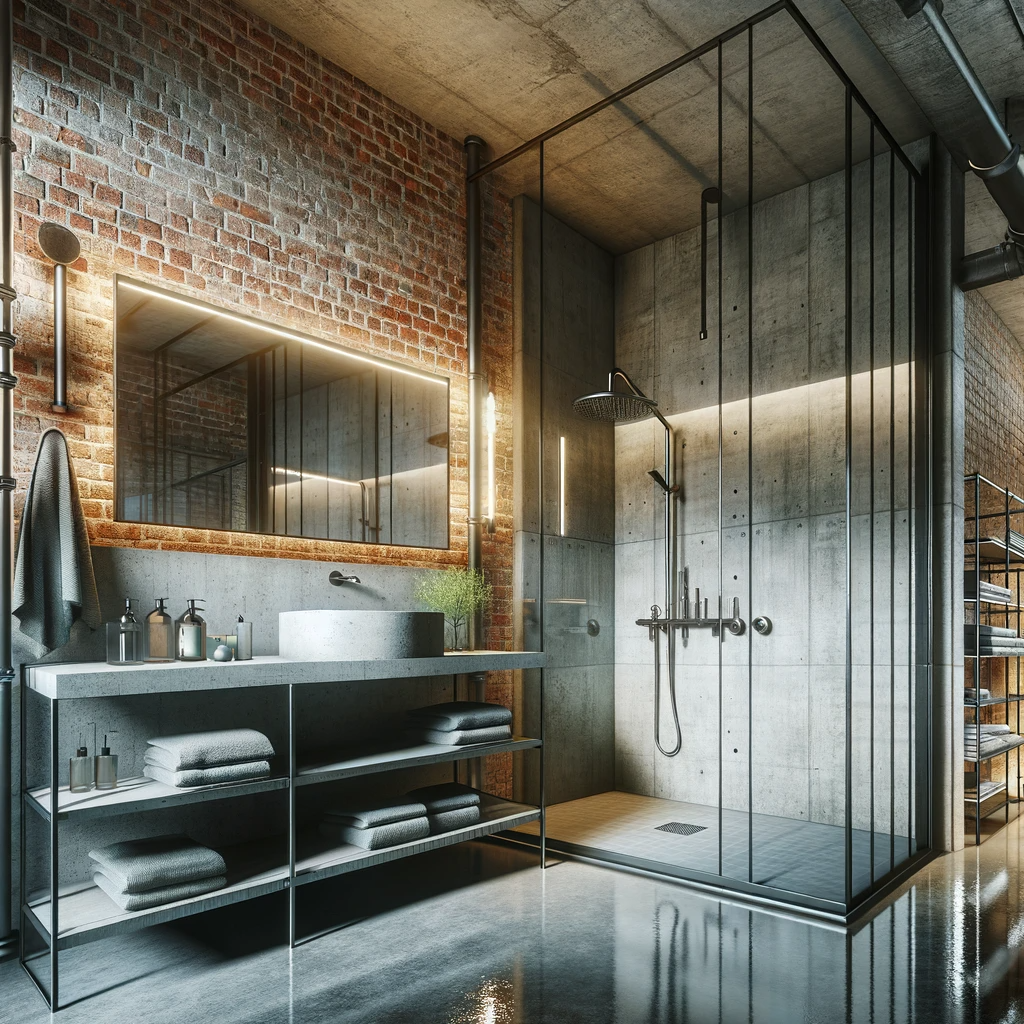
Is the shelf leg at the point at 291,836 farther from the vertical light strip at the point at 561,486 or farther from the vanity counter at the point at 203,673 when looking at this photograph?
the vertical light strip at the point at 561,486

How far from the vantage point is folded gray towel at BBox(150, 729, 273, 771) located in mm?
2744

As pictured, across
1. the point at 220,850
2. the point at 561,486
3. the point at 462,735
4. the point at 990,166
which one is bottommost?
the point at 220,850

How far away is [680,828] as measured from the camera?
4297 millimetres

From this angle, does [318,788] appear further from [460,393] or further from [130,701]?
[460,393]

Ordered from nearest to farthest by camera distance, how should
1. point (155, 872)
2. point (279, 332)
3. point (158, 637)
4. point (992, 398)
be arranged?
point (155, 872), point (158, 637), point (279, 332), point (992, 398)

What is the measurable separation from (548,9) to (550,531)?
2.51 metres

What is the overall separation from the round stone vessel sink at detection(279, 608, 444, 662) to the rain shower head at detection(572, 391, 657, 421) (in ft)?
4.45

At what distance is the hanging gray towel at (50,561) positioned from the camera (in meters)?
2.82

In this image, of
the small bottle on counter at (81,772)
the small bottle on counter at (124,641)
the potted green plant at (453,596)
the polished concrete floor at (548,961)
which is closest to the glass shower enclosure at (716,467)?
the potted green plant at (453,596)

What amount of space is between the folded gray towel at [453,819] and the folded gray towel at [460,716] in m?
0.35

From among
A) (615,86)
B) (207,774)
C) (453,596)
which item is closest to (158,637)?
(207,774)

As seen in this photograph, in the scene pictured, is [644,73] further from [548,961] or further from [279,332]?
[548,961]

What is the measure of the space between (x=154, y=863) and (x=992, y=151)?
4409 mm

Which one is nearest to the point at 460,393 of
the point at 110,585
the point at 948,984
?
the point at 110,585
